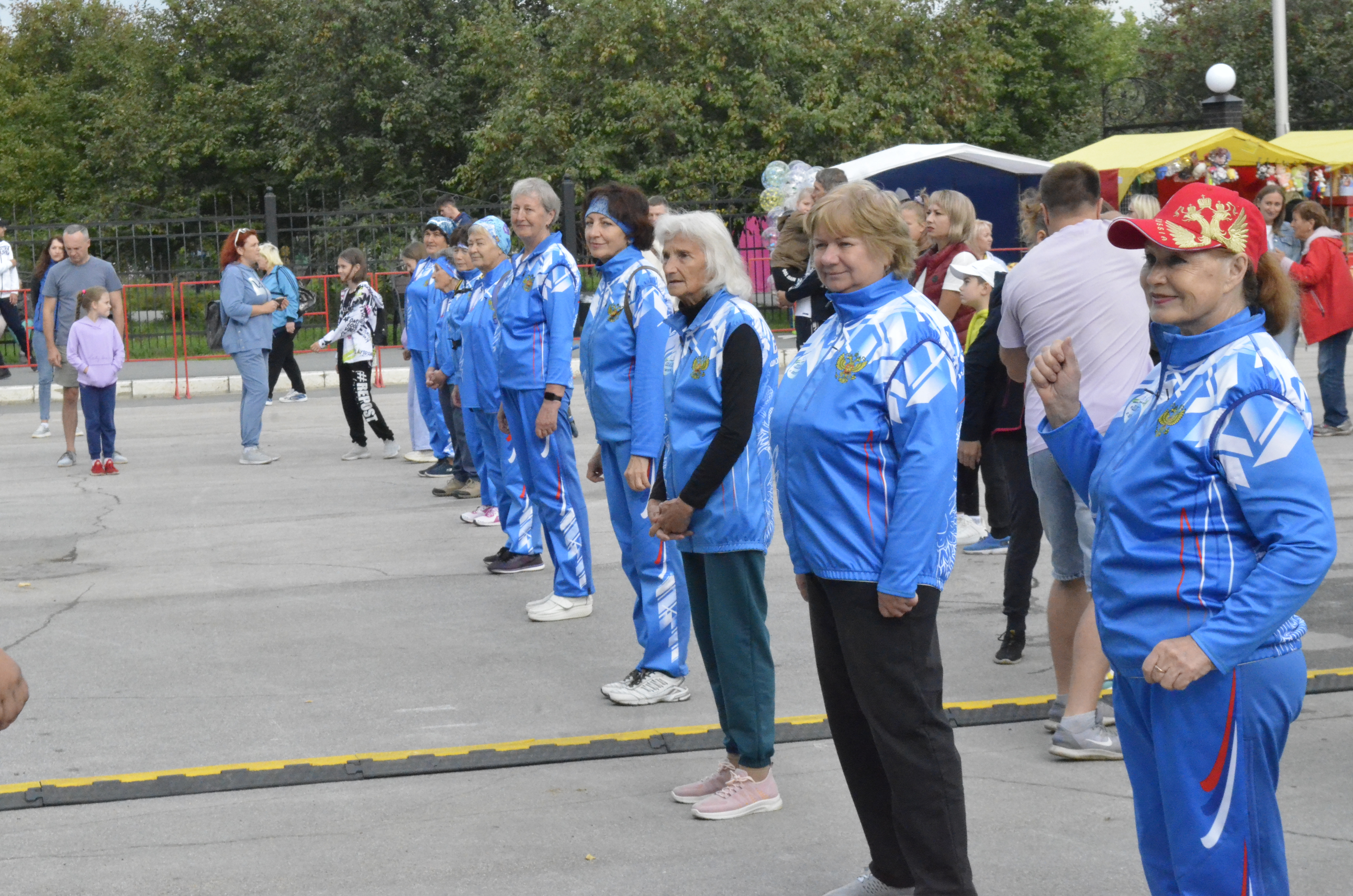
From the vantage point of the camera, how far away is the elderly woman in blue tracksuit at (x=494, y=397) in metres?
7.69

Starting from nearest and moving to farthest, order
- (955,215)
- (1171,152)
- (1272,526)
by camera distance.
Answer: (1272,526) → (955,215) → (1171,152)

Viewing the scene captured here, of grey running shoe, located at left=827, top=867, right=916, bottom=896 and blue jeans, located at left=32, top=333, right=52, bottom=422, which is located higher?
blue jeans, located at left=32, top=333, right=52, bottom=422

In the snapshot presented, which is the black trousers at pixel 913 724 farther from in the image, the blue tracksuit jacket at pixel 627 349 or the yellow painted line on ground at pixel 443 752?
the blue tracksuit jacket at pixel 627 349

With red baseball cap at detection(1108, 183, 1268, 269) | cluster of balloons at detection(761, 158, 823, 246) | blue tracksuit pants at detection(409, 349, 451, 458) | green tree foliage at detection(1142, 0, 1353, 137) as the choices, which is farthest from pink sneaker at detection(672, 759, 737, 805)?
green tree foliage at detection(1142, 0, 1353, 137)

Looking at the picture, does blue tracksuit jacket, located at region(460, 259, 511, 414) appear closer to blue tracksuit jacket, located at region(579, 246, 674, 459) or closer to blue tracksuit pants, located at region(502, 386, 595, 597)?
blue tracksuit pants, located at region(502, 386, 595, 597)

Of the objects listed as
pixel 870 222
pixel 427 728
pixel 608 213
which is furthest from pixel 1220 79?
pixel 870 222

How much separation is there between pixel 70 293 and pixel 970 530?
30.2 ft

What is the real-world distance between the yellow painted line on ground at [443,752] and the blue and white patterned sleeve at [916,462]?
1832 millimetres

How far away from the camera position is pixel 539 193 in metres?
6.80

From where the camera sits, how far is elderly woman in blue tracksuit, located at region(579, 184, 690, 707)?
217 inches

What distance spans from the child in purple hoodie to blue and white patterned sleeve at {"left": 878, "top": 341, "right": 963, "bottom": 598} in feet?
32.5

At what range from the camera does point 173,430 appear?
608 inches

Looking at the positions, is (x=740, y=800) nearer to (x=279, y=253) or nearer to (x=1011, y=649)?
(x=1011, y=649)

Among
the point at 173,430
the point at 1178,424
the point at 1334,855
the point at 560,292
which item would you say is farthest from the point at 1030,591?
the point at 173,430
